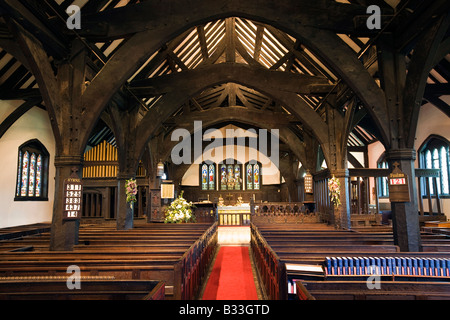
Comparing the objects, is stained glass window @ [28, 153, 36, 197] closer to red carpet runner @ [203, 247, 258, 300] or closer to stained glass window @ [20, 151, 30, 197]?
stained glass window @ [20, 151, 30, 197]

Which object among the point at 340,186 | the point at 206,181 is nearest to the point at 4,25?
the point at 340,186

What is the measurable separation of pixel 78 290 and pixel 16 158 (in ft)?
28.5

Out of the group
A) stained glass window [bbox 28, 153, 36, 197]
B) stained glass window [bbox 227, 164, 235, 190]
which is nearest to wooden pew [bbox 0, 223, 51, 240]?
stained glass window [bbox 28, 153, 36, 197]

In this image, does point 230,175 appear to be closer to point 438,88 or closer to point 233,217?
point 233,217

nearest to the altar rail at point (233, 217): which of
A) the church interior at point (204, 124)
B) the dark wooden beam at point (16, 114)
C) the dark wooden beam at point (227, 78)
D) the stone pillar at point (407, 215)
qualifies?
the church interior at point (204, 124)

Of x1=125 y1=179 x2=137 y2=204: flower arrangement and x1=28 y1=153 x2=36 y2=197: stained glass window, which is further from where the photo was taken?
x1=28 y1=153 x2=36 y2=197: stained glass window

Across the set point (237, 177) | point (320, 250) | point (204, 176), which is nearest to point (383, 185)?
point (237, 177)

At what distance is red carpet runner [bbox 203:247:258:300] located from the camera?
15.5ft

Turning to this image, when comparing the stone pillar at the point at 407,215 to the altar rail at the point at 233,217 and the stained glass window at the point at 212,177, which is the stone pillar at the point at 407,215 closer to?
the altar rail at the point at 233,217

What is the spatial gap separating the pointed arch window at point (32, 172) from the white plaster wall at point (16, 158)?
0.19 metres

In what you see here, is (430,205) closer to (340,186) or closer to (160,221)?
(340,186)

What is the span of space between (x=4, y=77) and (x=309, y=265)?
28.8 feet

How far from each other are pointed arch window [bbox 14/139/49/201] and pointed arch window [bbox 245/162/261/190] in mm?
12293

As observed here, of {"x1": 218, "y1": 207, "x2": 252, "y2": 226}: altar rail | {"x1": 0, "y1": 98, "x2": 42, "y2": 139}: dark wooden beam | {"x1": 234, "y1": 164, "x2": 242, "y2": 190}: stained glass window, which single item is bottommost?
{"x1": 218, "y1": 207, "x2": 252, "y2": 226}: altar rail
